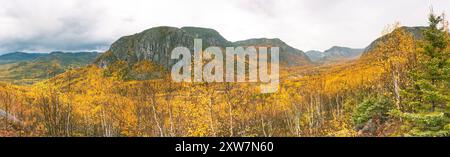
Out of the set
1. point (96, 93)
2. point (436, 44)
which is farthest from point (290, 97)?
point (436, 44)

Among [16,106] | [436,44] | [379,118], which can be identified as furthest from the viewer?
[16,106]

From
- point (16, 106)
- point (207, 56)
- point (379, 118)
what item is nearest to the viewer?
point (207, 56)

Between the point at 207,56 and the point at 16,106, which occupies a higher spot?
the point at 207,56

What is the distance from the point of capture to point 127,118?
54156 mm

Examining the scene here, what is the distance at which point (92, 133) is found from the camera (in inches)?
2440
